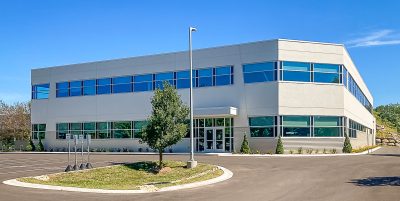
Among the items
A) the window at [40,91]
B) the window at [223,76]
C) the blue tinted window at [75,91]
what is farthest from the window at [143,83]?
the window at [40,91]

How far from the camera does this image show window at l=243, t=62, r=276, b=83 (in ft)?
131

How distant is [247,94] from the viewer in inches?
1610

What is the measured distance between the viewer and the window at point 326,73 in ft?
132

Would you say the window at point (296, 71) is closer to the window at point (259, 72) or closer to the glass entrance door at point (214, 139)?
the window at point (259, 72)

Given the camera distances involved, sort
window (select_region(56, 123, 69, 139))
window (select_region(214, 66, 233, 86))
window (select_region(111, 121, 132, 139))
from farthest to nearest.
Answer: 1. window (select_region(56, 123, 69, 139))
2. window (select_region(111, 121, 132, 139))
3. window (select_region(214, 66, 233, 86))

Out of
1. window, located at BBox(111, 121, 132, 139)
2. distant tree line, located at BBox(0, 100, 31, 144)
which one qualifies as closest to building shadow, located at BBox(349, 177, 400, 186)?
window, located at BBox(111, 121, 132, 139)

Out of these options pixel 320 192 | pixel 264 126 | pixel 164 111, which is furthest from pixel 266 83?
pixel 320 192

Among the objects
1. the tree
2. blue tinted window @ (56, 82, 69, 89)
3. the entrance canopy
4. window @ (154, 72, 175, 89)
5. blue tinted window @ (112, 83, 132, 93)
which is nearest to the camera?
the tree

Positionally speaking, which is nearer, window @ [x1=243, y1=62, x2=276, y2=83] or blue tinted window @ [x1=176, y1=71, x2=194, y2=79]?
window @ [x1=243, y1=62, x2=276, y2=83]

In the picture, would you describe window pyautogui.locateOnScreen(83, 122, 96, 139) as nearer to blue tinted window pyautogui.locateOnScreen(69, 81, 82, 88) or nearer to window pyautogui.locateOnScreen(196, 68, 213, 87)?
blue tinted window pyautogui.locateOnScreen(69, 81, 82, 88)

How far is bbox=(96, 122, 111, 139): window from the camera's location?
160 feet

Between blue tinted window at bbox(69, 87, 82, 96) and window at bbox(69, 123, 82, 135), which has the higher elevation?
blue tinted window at bbox(69, 87, 82, 96)

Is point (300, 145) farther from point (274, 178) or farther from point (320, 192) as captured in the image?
point (320, 192)

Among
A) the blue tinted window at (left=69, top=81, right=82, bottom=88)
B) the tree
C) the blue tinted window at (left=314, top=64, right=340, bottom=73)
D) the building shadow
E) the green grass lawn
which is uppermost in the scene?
the blue tinted window at (left=314, top=64, right=340, bottom=73)
